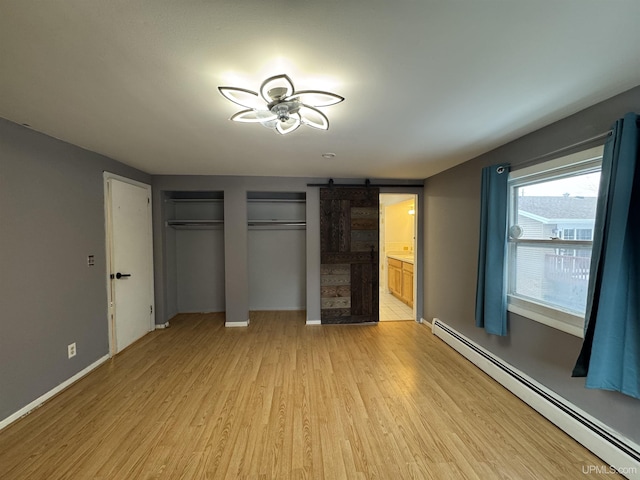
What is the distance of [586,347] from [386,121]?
207cm

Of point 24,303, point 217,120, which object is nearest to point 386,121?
point 217,120

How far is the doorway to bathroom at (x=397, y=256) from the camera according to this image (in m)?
4.99

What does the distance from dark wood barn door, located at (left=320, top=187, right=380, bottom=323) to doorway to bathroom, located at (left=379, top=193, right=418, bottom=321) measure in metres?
0.82

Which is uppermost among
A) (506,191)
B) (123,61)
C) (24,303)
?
(123,61)

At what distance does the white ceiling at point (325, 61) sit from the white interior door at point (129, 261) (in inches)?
44.1

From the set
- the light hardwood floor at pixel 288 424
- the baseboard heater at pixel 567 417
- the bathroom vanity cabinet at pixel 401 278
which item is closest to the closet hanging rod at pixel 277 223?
the light hardwood floor at pixel 288 424

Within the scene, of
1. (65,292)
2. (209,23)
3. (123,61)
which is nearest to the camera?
(209,23)

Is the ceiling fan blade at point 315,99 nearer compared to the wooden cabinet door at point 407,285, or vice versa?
the ceiling fan blade at point 315,99

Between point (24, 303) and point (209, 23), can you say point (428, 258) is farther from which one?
point (24, 303)

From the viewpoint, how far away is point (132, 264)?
10.9ft

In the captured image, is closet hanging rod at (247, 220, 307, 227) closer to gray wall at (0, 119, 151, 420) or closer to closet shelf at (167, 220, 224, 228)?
closet shelf at (167, 220, 224, 228)

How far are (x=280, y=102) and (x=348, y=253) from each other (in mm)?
2841

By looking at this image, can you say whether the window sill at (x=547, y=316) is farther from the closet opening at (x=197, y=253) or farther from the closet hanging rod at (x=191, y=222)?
the closet opening at (x=197, y=253)

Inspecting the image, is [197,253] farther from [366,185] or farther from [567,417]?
[567,417]
